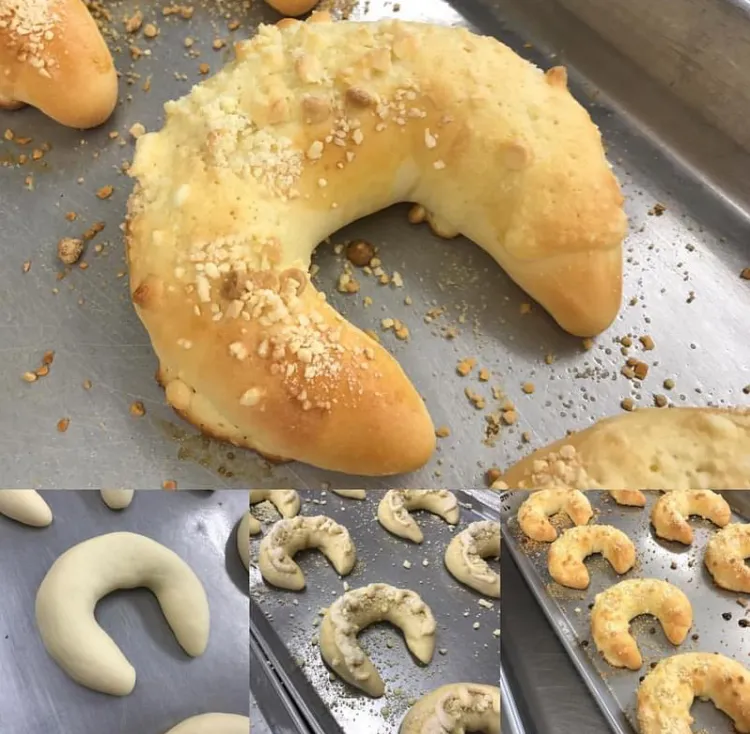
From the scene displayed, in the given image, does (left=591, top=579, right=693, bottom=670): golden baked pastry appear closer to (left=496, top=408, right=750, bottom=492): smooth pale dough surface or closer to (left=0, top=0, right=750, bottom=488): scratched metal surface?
(left=496, top=408, right=750, bottom=492): smooth pale dough surface

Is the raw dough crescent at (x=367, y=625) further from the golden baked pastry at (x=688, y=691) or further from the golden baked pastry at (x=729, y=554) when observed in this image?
the golden baked pastry at (x=729, y=554)

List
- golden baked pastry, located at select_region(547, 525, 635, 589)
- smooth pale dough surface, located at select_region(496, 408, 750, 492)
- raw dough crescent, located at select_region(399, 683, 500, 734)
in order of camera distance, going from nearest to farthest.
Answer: raw dough crescent, located at select_region(399, 683, 500, 734) → golden baked pastry, located at select_region(547, 525, 635, 589) → smooth pale dough surface, located at select_region(496, 408, 750, 492)

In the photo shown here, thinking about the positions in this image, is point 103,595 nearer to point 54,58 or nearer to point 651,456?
point 651,456

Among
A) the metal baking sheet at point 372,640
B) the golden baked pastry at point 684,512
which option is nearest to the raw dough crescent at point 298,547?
the metal baking sheet at point 372,640

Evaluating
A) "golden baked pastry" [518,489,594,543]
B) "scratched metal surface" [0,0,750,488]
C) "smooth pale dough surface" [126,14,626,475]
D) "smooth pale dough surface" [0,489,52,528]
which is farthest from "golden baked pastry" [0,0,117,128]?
"golden baked pastry" [518,489,594,543]

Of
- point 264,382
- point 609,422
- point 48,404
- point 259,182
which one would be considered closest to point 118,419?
point 48,404

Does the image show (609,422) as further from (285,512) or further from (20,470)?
(20,470)

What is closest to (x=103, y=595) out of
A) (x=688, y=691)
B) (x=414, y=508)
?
(x=414, y=508)
